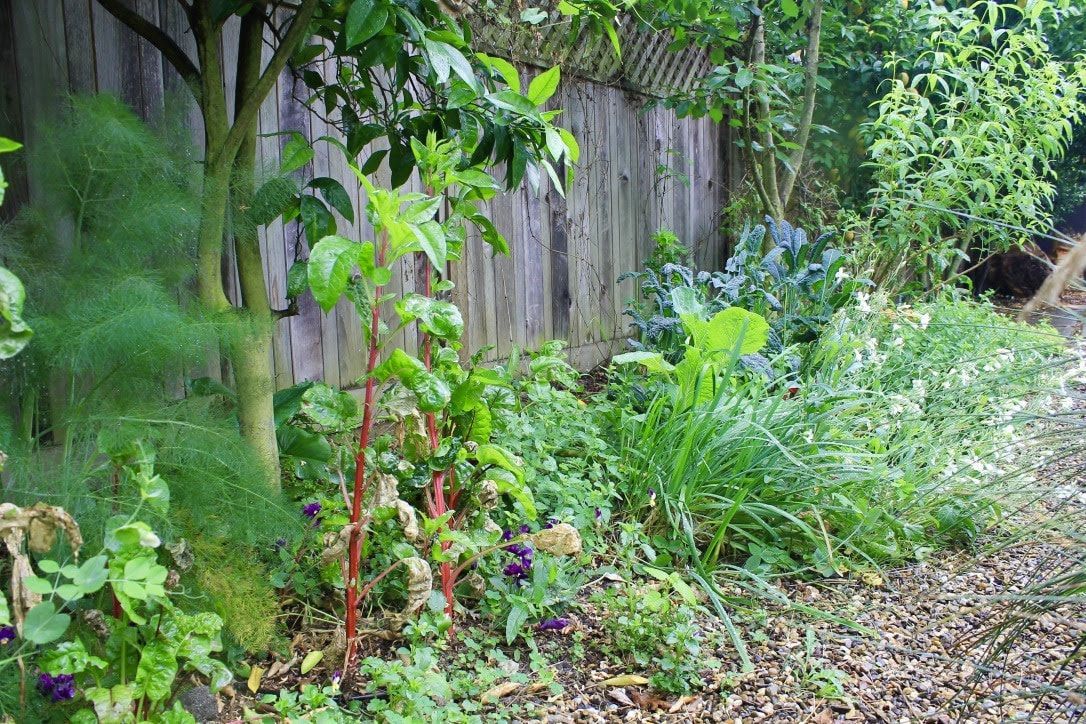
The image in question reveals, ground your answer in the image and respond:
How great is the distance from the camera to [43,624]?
1.21m

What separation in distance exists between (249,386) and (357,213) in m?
1.24

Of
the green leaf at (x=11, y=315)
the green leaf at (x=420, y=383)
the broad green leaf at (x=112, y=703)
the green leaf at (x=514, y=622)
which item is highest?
the green leaf at (x=11, y=315)

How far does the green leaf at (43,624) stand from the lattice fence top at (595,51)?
2.69 m

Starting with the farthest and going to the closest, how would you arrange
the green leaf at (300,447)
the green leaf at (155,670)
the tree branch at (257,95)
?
the green leaf at (300,447), the tree branch at (257,95), the green leaf at (155,670)

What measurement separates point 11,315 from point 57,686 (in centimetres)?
76

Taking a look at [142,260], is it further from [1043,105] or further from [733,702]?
[1043,105]

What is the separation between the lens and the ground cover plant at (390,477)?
1.59 m

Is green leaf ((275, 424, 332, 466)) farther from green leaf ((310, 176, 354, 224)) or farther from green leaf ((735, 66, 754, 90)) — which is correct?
green leaf ((735, 66, 754, 90))

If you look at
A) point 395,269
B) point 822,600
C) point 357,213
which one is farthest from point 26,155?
point 822,600

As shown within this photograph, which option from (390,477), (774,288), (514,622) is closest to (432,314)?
(390,477)

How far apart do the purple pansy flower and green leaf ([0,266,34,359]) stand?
27.1 inches

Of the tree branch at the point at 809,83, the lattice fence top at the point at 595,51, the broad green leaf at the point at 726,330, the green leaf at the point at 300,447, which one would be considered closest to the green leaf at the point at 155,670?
the green leaf at the point at 300,447

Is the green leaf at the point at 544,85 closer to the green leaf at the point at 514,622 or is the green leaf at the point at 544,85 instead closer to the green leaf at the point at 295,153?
the green leaf at the point at 295,153

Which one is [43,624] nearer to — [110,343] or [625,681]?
[110,343]
